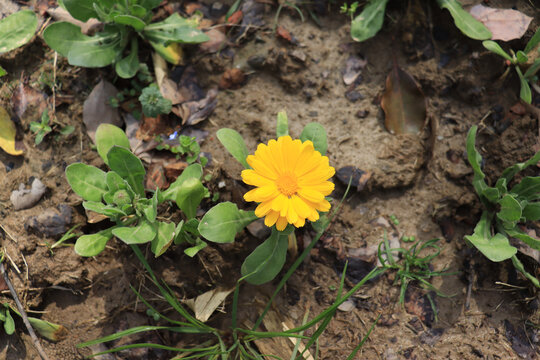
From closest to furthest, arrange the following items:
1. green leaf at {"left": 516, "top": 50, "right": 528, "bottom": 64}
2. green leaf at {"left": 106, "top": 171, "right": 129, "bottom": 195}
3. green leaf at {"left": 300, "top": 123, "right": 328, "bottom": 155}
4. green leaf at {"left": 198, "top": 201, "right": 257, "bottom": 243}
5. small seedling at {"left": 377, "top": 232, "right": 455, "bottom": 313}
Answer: green leaf at {"left": 198, "top": 201, "right": 257, "bottom": 243}, green leaf at {"left": 106, "top": 171, "right": 129, "bottom": 195}, green leaf at {"left": 300, "top": 123, "right": 328, "bottom": 155}, small seedling at {"left": 377, "top": 232, "right": 455, "bottom": 313}, green leaf at {"left": 516, "top": 50, "right": 528, "bottom": 64}

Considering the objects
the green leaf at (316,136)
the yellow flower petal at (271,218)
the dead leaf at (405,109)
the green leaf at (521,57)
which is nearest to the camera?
the yellow flower petal at (271,218)

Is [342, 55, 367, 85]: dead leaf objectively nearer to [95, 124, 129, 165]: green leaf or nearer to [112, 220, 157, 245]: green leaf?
Answer: [95, 124, 129, 165]: green leaf

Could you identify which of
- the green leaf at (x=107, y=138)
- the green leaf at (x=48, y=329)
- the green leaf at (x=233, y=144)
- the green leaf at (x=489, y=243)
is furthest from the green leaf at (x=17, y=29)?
the green leaf at (x=489, y=243)

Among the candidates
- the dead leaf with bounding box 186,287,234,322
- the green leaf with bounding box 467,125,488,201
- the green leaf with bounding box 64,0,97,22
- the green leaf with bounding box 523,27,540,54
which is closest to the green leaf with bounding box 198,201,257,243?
the dead leaf with bounding box 186,287,234,322

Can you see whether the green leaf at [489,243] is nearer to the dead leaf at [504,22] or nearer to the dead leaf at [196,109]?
the dead leaf at [504,22]

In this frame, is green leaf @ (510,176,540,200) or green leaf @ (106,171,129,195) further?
green leaf @ (510,176,540,200)

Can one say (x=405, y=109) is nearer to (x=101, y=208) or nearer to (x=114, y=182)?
(x=114, y=182)

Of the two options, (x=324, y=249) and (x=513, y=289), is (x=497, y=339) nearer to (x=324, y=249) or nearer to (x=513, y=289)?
(x=513, y=289)
